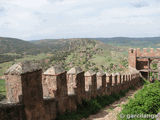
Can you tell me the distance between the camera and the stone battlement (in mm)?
3961

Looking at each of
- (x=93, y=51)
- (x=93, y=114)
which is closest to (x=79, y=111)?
(x=93, y=114)

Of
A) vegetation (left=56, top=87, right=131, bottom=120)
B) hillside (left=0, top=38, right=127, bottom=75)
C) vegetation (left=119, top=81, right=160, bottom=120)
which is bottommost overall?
hillside (left=0, top=38, right=127, bottom=75)

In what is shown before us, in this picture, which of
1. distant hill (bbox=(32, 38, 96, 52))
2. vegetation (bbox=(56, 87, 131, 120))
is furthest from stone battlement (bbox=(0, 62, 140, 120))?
distant hill (bbox=(32, 38, 96, 52))

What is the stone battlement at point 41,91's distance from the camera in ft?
13.0

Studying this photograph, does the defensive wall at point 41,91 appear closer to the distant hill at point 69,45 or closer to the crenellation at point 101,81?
the crenellation at point 101,81

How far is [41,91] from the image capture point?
4613mm

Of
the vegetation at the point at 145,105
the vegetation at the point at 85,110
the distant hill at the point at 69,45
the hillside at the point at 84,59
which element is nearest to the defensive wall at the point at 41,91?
the vegetation at the point at 85,110

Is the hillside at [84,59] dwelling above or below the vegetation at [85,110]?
below

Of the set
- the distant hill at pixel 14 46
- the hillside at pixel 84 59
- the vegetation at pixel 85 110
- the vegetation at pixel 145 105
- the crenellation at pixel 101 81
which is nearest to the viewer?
the vegetation at pixel 145 105

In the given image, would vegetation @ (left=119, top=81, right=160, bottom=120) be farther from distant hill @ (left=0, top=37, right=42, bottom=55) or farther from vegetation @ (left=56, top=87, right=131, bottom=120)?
distant hill @ (left=0, top=37, right=42, bottom=55)

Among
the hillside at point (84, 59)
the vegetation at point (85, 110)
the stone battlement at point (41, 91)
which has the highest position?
the stone battlement at point (41, 91)

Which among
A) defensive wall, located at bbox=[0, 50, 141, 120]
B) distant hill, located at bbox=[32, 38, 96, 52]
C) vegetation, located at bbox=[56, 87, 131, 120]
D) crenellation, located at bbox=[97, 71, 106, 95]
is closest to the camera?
defensive wall, located at bbox=[0, 50, 141, 120]

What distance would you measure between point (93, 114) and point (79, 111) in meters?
0.67

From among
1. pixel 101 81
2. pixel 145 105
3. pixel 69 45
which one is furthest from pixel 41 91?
pixel 69 45
